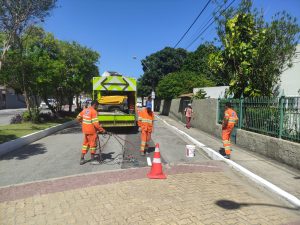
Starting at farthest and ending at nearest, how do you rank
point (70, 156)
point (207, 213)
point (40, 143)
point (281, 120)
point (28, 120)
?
1. point (28, 120)
2. point (40, 143)
3. point (70, 156)
4. point (281, 120)
5. point (207, 213)

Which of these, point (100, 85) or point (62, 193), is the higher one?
point (100, 85)

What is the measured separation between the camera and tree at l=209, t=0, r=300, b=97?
13000 millimetres

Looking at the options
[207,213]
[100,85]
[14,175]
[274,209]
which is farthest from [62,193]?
[100,85]

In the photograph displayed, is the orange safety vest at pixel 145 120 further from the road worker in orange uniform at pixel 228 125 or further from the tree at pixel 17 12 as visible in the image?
the tree at pixel 17 12

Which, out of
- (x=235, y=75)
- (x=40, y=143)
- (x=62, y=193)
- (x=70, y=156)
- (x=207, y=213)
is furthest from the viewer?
(x=235, y=75)

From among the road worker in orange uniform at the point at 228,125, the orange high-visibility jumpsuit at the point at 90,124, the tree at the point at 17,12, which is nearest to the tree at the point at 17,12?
the tree at the point at 17,12

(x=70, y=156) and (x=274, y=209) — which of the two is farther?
(x=70, y=156)

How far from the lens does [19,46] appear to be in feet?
56.1

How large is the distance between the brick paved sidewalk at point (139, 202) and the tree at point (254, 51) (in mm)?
7195

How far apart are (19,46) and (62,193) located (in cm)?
1348

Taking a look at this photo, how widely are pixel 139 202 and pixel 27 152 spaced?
657 centimetres

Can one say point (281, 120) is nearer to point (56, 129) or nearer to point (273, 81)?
point (273, 81)

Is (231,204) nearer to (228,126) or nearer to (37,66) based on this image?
(228,126)

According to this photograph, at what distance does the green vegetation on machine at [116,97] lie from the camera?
53.4 ft
